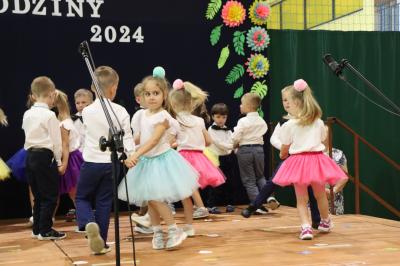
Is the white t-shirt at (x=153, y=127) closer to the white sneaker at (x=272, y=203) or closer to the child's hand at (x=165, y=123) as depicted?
the child's hand at (x=165, y=123)

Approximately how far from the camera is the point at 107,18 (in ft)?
22.7

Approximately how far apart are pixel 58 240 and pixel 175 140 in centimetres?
163

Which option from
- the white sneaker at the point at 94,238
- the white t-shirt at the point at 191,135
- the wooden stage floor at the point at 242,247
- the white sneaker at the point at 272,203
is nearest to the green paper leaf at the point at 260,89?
the white sneaker at the point at 272,203

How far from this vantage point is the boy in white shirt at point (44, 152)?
4.88m

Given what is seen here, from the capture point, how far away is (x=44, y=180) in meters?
4.89

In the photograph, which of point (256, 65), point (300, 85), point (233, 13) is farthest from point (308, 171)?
point (233, 13)

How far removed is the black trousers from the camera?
489cm

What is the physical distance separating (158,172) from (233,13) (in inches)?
142

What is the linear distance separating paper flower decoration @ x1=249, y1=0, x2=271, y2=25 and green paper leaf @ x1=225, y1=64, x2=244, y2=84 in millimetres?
628

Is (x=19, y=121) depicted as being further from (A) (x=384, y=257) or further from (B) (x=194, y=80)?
(A) (x=384, y=257)

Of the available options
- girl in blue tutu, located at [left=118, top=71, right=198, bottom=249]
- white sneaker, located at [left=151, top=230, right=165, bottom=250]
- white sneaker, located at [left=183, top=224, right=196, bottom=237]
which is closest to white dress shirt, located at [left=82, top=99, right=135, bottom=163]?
girl in blue tutu, located at [left=118, top=71, right=198, bottom=249]

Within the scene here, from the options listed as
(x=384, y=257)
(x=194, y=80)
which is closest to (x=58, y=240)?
(x=384, y=257)

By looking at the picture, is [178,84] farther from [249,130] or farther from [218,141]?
[218,141]

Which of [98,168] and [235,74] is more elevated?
[235,74]
